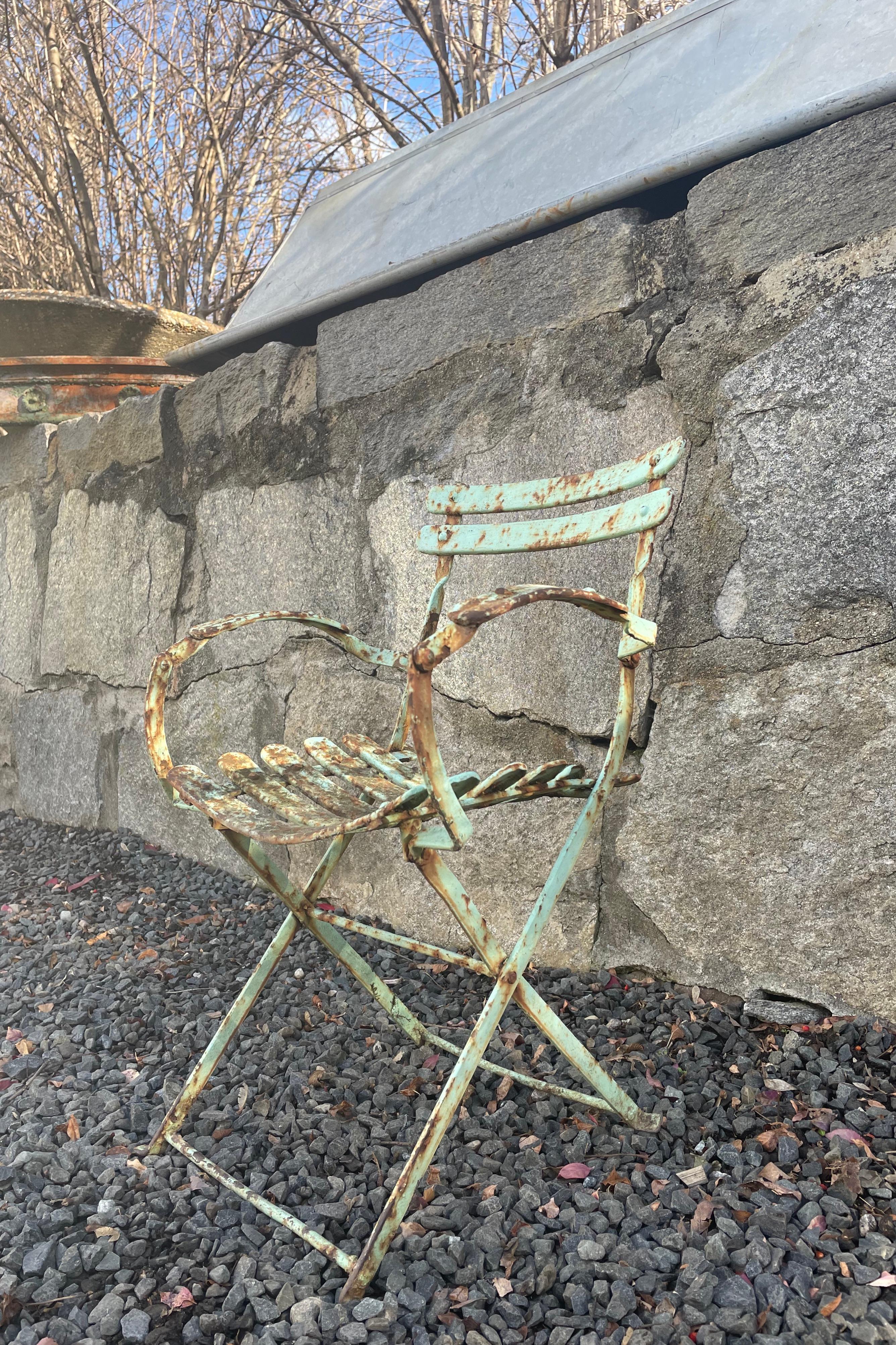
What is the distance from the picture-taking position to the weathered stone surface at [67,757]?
290 centimetres

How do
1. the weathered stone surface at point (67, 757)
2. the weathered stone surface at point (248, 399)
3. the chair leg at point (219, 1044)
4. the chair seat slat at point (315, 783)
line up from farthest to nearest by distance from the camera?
the weathered stone surface at point (67, 757) < the weathered stone surface at point (248, 399) < the chair leg at point (219, 1044) < the chair seat slat at point (315, 783)

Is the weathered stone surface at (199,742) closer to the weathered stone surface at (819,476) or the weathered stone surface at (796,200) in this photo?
the weathered stone surface at (819,476)

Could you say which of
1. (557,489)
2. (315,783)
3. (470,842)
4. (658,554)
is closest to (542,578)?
(658,554)

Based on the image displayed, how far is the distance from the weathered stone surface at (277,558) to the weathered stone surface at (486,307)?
259 mm

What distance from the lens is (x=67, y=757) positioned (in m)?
3.03

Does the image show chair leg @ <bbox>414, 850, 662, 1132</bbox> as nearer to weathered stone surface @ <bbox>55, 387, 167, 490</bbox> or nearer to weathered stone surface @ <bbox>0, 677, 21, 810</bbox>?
weathered stone surface @ <bbox>55, 387, 167, 490</bbox>

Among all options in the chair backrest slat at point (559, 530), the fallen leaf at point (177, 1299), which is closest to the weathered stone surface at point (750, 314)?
the chair backrest slat at point (559, 530)

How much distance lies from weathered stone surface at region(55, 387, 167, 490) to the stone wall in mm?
227

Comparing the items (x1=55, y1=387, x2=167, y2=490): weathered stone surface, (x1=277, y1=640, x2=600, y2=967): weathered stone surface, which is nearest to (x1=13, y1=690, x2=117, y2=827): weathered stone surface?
(x1=55, y1=387, x2=167, y2=490): weathered stone surface

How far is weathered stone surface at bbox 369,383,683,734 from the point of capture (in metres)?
1.69

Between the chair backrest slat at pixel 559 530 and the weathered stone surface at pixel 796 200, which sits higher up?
the weathered stone surface at pixel 796 200

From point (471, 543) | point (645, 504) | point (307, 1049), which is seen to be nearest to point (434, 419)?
point (471, 543)

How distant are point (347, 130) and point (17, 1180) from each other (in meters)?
5.49

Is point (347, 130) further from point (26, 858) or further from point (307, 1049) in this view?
point (307, 1049)
